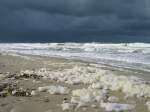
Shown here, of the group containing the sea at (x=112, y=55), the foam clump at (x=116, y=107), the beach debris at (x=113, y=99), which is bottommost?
the sea at (x=112, y=55)

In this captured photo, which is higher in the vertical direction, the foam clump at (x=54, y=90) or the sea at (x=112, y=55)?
the foam clump at (x=54, y=90)

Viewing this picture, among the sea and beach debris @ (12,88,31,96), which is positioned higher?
beach debris @ (12,88,31,96)

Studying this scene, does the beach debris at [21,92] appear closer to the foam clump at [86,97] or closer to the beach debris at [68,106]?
the foam clump at [86,97]

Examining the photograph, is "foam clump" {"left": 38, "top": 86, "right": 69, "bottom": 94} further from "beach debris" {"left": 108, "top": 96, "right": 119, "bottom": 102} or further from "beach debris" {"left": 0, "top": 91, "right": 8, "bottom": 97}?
"beach debris" {"left": 108, "top": 96, "right": 119, "bottom": 102}

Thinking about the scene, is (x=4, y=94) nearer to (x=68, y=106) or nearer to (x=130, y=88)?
(x=68, y=106)

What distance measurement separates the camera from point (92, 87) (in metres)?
19.3

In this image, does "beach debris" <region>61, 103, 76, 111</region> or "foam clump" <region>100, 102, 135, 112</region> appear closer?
"foam clump" <region>100, 102, 135, 112</region>

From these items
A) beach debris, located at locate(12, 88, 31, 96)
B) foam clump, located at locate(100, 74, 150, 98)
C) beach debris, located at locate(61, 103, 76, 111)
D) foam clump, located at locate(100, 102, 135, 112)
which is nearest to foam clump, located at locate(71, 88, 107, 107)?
beach debris, located at locate(61, 103, 76, 111)

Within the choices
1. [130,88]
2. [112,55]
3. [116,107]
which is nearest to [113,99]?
[116,107]

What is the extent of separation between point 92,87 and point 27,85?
3.52m

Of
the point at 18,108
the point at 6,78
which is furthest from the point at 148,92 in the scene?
the point at 6,78

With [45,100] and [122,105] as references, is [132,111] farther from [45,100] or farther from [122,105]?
[45,100]

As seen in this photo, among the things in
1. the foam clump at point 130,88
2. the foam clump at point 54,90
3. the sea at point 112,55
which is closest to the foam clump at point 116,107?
the foam clump at point 130,88

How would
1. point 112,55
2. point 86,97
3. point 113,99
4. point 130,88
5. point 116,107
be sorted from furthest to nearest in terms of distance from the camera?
point 112,55 → point 130,88 → point 113,99 → point 86,97 → point 116,107
